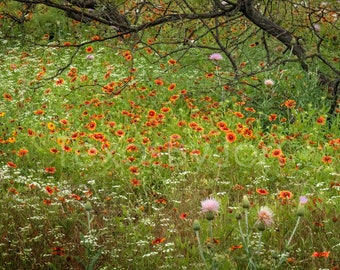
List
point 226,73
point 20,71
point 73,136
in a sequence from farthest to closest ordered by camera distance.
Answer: point 20,71 < point 226,73 < point 73,136

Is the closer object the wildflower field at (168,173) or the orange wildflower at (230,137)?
the wildflower field at (168,173)

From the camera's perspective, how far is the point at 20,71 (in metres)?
6.11

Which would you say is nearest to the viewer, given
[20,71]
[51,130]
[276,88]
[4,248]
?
[4,248]

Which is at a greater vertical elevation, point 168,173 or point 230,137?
point 230,137

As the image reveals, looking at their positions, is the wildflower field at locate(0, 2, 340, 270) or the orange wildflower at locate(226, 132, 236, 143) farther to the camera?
the orange wildflower at locate(226, 132, 236, 143)

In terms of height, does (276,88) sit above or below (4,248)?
above

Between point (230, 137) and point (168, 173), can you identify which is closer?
point (168, 173)

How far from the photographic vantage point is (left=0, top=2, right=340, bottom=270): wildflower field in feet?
8.90

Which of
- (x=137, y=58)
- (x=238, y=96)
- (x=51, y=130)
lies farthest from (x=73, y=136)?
(x=137, y=58)

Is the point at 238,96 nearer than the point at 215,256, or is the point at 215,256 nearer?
the point at 215,256

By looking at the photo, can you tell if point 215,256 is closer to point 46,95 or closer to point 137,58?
point 46,95

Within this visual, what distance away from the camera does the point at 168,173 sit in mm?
3854

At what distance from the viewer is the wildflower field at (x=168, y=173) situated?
2.71m

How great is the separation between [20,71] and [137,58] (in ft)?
4.25
